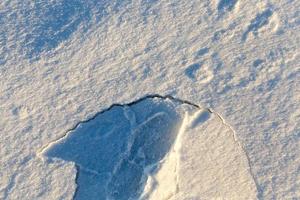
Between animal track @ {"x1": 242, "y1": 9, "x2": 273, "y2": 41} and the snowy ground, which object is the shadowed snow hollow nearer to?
the snowy ground

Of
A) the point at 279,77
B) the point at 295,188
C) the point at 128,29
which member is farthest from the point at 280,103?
the point at 128,29

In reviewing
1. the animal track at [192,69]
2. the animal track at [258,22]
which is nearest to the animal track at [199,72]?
the animal track at [192,69]

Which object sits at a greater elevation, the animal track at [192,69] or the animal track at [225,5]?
the animal track at [225,5]

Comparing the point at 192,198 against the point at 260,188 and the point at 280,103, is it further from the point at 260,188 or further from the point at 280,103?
the point at 280,103

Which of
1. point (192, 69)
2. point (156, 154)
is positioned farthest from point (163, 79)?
point (156, 154)

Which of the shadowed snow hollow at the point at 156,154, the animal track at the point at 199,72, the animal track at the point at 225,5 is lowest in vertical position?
the shadowed snow hollow at the point at 156,154

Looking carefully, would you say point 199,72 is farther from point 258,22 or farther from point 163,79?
point 258,22

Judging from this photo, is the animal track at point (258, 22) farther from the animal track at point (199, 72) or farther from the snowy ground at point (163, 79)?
the animal track at point (199, 72)
